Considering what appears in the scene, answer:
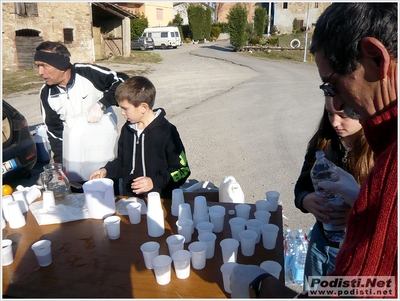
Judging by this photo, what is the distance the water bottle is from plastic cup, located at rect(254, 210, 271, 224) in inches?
12.1

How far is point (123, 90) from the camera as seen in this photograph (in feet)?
8.38

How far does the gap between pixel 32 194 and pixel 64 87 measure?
133 centimetres

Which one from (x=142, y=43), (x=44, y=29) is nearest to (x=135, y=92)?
(x=44, y=29)

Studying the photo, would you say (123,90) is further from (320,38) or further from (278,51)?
(278,51)

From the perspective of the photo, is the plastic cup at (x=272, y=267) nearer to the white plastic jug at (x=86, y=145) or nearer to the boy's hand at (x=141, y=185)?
the boy's hand at (x=141, y=185)

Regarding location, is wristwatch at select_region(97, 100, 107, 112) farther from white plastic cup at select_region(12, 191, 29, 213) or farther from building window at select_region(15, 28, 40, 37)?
building window at select_region(15, 28, 40, 37)

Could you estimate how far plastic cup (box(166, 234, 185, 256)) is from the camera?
5.34 feet

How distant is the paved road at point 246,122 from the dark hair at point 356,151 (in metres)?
1.71

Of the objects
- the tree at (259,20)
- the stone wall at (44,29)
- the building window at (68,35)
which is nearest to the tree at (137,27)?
the tree at (259,20)

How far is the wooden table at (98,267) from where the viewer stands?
4.78ft

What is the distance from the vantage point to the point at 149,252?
1.57 metres

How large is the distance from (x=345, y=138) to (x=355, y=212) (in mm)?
1079

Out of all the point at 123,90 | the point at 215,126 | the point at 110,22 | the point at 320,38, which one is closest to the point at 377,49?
the point at 320,38

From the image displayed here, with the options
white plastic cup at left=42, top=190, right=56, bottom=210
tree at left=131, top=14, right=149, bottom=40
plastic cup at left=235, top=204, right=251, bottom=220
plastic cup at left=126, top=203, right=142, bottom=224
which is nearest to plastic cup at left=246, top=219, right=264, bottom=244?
plastic cup at left=235, top=204, right=251, bottom=220
